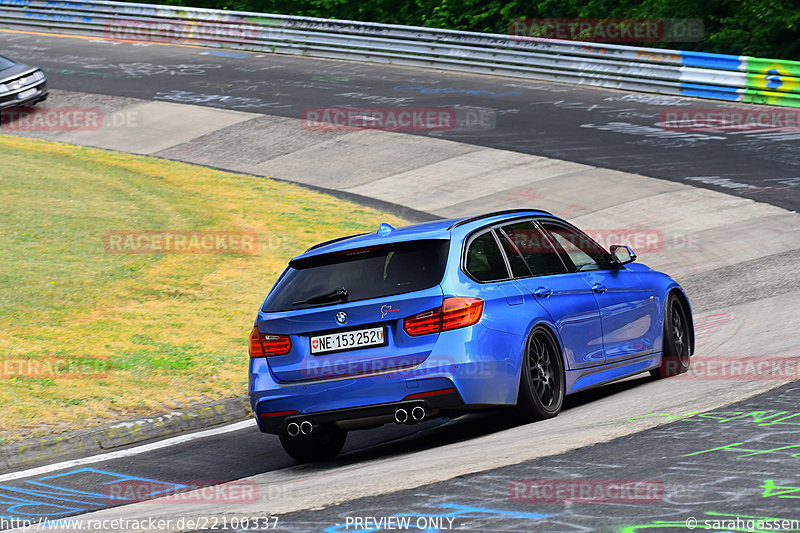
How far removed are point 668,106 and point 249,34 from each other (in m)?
15.2

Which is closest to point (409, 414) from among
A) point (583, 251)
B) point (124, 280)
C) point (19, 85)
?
point (583, 251)

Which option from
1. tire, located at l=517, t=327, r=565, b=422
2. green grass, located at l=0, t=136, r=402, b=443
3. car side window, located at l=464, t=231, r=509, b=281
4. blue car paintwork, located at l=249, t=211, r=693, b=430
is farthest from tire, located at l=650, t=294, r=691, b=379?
green grass, located at l=0, t=136, r=402, b=443

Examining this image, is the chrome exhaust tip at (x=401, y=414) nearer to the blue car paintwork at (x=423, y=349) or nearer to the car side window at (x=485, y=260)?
the blue car paintwork at (x=423, y=349)

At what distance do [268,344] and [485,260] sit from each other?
163cm

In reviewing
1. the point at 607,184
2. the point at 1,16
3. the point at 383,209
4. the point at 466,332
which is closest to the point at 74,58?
the point at 1,16

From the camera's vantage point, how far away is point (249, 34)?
116 feet

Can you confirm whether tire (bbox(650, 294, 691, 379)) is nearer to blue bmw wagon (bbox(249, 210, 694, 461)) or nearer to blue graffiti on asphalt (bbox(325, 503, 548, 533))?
blue bmw wagon (bbox(249, 210, 694, 461))

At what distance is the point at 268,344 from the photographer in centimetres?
778

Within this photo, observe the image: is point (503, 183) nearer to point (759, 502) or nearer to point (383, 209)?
point (383, 209)

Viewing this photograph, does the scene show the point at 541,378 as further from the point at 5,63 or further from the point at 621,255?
the point at 5,63

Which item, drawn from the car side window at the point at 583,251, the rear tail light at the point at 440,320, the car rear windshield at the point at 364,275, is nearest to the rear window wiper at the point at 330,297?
the car rear windshield at the point at 364,275

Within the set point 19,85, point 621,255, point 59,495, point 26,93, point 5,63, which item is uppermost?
point 621,255

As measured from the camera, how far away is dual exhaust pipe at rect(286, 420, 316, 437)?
7.56 metres

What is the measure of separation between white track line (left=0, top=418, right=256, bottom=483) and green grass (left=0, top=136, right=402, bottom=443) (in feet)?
1.86
